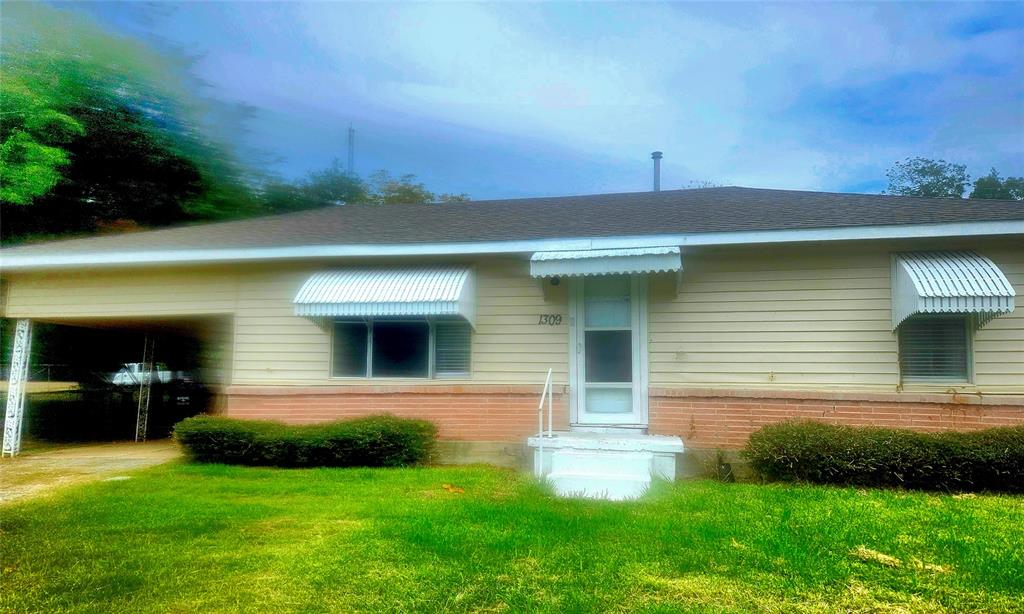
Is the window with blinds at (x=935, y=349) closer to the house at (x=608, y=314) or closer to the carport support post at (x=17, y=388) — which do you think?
the house at (x=608, y=314)

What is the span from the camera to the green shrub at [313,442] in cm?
780

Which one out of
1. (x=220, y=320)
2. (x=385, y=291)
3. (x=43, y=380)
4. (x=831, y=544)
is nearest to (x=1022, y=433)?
(x=831, y=544)

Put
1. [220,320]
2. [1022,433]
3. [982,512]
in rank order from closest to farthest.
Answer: [982,512]
[1022,433]
[220,320]

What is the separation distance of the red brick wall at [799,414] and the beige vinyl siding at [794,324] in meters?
0.22

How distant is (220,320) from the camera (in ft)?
34.1

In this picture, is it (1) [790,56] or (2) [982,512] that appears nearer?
(2) [982,512]

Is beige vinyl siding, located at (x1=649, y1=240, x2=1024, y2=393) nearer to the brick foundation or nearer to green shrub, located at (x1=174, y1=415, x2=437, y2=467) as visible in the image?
the brick foundation

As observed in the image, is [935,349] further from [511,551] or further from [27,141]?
[27,141]

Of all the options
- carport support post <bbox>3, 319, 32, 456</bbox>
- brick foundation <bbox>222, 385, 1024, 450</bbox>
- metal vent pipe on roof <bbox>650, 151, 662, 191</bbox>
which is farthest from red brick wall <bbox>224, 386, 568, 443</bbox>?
metal vent pipe on roof <bbox>650, 151, 662, 191</bbox>

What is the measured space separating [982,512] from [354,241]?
7730 millimetres

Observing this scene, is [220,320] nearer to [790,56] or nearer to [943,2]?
[790,56]

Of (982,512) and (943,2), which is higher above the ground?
(943,2)

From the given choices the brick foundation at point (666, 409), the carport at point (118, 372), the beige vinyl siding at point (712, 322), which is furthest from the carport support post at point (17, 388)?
the brick foundation at point (666, 409)

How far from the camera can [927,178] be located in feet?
107
